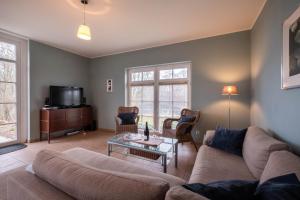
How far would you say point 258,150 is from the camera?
4.77 feet

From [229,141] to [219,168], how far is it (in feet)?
1.92

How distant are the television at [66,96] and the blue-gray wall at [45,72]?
0.22m

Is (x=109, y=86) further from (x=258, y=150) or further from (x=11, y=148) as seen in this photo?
(x=258, y=150)

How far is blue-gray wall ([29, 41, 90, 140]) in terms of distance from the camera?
3787 millimetres

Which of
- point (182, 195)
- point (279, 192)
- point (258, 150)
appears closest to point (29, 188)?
point (182, 195)

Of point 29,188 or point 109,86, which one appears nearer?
point 29,188

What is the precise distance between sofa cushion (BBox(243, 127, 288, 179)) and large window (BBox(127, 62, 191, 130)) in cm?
226

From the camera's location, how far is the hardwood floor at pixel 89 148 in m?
2.40

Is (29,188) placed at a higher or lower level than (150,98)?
lower

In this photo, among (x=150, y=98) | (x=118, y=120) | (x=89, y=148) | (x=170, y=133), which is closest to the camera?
(x=170, y=133)

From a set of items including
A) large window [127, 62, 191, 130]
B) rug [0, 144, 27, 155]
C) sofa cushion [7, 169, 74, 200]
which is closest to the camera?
sofa cushion [7, 169, 74, 200]

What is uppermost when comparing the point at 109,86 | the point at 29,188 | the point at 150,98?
the point at 109,86

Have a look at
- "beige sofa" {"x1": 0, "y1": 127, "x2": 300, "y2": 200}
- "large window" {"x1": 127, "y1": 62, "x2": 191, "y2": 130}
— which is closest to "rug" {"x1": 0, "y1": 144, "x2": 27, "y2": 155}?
"beige sofa" {"x1": 0, "y1": 127, "x2": 300, "y2": 200}

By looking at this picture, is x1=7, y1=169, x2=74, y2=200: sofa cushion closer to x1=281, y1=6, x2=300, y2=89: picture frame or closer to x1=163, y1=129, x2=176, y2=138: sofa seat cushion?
x1=281, y1=6, x2=300, y2=89: picture frame
